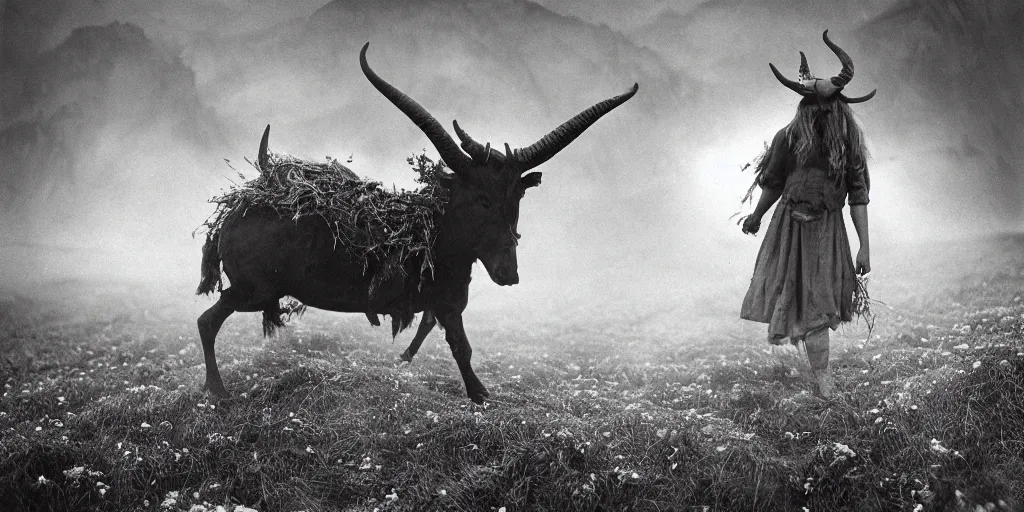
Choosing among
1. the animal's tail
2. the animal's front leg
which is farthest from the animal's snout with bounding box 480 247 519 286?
the animal's tail

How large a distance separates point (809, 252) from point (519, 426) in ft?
7.99

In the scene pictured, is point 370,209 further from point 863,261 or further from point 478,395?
point 863,261

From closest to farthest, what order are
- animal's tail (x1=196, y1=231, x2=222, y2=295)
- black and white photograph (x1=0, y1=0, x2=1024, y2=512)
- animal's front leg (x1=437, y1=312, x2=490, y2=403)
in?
black and white photograph (x1=0, y1=0, x2=1024, y2=512) < animal's front leg (x1=437, y1=312, x2=490, y2=403) < animal's tail (x1=196, y1=231, x2=222, y2=295)

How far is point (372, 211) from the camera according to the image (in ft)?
16.7

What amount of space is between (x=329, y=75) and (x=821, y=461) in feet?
26.6

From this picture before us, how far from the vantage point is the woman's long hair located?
4.78 metres

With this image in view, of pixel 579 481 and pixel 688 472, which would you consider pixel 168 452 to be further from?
pixel 688 472

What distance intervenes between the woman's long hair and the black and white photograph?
29 mm

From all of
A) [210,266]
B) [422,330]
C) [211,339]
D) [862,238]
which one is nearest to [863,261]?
[862,238]

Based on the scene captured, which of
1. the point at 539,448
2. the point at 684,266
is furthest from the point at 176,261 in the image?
the point at 684,266

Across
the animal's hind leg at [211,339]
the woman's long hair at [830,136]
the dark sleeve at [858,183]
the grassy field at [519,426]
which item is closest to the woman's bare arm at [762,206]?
the woman's long hair at [830,136]

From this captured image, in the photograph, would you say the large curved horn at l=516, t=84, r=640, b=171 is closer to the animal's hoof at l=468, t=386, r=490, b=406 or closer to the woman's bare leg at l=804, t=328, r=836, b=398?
the animal's hoof at l=468, t=386, r=490, b=406

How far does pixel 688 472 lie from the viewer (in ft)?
12.5

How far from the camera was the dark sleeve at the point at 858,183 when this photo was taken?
4.85 metres
